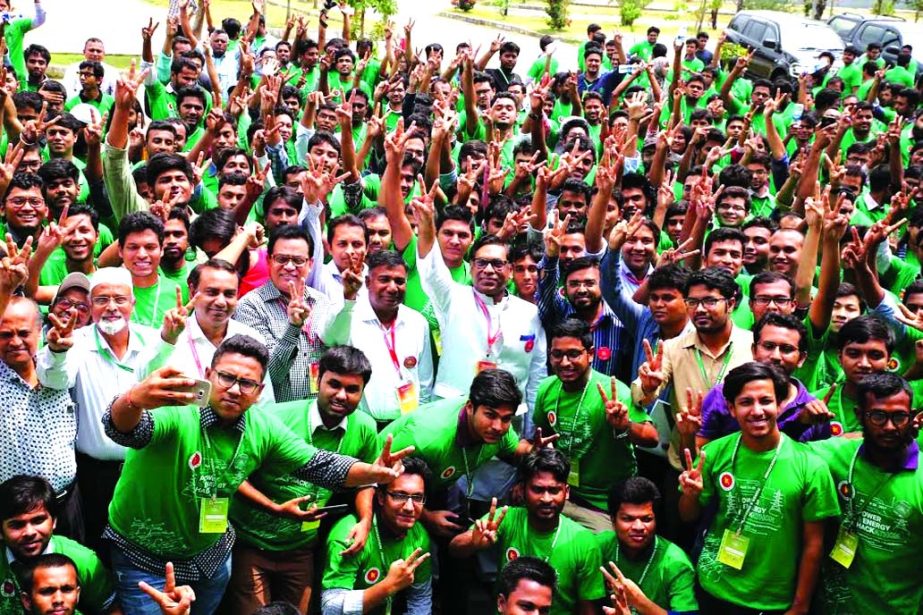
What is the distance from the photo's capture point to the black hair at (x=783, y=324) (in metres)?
5.00

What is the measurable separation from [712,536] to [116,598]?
2755mm

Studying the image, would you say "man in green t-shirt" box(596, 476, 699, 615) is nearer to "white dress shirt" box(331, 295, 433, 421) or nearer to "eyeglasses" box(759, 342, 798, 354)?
"eyeglasses" box(759, 342, 798, 354)

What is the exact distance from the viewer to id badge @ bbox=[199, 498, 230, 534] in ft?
13.5

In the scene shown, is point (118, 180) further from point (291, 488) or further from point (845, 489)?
point (845, 489)

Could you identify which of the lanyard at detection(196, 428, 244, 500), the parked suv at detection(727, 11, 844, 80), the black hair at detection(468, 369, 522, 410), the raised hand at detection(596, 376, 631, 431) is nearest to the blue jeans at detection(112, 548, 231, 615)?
the lanyard at detection(196, 428, 244, 500)

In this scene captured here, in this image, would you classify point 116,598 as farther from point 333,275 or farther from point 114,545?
point 333,275

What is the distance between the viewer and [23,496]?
13.0 ft

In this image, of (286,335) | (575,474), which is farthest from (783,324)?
(286,335)

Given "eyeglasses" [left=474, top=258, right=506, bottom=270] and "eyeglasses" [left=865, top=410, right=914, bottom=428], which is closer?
"eyeglasses" [left=865, top=410, right=914, bottom=428]

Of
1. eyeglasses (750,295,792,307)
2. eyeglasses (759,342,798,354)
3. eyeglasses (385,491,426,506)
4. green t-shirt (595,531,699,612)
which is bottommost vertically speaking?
green t-shirt (595,531,699,612)

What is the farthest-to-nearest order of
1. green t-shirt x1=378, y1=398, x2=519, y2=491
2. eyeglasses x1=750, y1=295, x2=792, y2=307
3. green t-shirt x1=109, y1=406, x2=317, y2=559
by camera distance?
1. eyeglasses x1=750, y1=295, x2=792, y2=307
2. green t-shirt x1=378, y1=398, x2=519, y2=491
3. green t-shirt x1=109, y1=406, x2=317, y2=559

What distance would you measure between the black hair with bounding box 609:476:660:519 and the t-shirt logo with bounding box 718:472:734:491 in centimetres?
39

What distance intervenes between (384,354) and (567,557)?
1.50 meters

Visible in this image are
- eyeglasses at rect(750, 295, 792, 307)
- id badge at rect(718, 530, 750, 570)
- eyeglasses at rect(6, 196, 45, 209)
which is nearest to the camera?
id badge at rect(718, 530, 750, 570)
